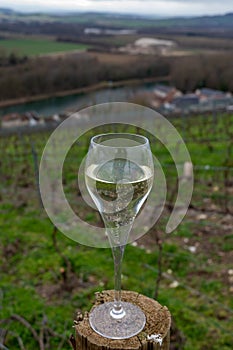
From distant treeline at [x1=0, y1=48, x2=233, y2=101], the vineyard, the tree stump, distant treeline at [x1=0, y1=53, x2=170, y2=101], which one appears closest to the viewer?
the tree stump

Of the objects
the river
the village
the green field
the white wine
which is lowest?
the river

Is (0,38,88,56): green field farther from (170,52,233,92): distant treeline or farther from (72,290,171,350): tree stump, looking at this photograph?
(72,290,171,350): tree stump

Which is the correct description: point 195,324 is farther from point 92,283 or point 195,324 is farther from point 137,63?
point 137,63

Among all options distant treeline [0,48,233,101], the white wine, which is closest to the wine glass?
the white wine

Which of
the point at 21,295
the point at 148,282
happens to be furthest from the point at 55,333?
the point at 148,282

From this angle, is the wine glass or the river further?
the river

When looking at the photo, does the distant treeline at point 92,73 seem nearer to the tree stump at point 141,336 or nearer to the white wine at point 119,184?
the tree stump at point 141,336
